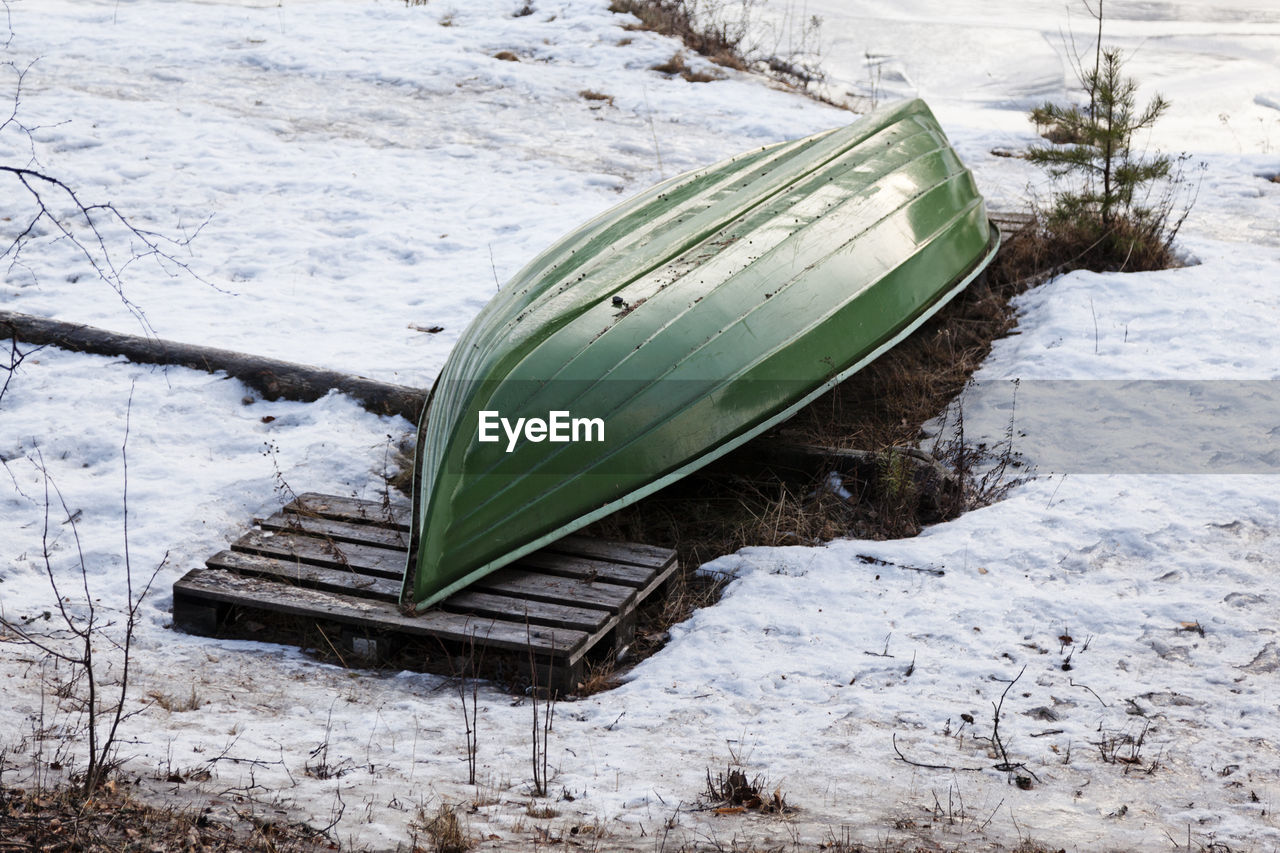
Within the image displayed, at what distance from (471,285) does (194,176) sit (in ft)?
8.73

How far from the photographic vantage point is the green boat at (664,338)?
398 centimetres

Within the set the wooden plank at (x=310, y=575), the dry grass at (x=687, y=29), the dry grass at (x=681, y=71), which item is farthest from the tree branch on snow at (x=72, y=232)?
the dry grass at (x=687, y=29)

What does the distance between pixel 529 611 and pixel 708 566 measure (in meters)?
0.86

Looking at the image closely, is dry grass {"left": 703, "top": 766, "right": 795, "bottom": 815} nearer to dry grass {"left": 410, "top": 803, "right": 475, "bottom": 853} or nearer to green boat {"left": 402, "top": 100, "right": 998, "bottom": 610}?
dry grass {"left": 410, "top": 803, "right": 475, "bottom": 853}

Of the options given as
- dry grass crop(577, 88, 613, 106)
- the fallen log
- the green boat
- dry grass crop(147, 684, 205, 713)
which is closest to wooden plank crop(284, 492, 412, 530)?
the green boat

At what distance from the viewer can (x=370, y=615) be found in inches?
145

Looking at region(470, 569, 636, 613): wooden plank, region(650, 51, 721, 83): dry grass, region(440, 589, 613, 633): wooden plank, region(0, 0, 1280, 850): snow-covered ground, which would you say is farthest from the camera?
region(650, 51, 721, 83): dry grass

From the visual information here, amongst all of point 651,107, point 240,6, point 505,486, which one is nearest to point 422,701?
point 505,486

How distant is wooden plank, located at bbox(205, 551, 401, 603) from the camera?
3869 mm

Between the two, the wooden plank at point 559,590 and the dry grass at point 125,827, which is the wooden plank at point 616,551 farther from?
the dry grass at point 125,827

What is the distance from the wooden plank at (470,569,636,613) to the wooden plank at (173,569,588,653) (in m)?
0.18

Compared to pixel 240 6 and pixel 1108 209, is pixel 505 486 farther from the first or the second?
pixel 240 6

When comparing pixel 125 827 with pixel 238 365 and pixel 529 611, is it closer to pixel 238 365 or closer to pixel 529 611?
pixel 529 611

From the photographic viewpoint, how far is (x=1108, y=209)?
7.01 meters
